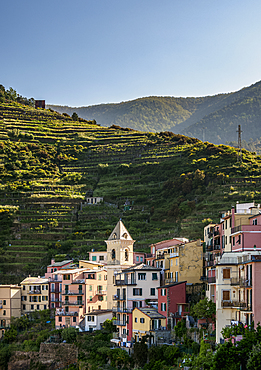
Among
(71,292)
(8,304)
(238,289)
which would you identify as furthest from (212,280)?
(8,304)

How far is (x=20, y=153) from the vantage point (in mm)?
138375

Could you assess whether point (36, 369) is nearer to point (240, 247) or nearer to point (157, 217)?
point (240, 247)

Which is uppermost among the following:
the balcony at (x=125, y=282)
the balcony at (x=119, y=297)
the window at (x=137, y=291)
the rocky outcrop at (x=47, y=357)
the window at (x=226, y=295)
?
the window at (x=226, y=295)

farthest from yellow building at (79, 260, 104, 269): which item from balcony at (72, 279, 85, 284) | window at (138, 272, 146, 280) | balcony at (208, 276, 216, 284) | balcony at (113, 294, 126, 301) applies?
balcony at (208, 276, 216, 284)

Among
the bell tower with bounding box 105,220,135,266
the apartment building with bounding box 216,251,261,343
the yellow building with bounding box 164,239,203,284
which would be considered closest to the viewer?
the apartment building with bounding box 216,251,261,343

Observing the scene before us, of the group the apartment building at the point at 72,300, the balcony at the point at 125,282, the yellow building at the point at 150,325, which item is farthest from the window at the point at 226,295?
the apartment building at the point at 72,300

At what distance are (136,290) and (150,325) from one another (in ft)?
22.0

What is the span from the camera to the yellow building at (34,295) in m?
76.3

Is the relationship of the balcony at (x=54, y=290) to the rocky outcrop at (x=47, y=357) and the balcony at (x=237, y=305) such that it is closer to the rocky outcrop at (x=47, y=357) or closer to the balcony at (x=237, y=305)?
the rocky outcrop at (x=47, y=357)

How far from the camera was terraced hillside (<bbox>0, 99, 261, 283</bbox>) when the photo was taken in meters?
93.9

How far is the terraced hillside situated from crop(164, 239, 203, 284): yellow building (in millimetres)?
24619

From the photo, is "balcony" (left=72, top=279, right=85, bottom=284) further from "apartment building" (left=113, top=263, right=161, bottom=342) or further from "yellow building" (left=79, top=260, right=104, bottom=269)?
"apartment building" (left=113, top=263, right=161, bottom=342)

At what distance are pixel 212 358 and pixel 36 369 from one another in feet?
95.3

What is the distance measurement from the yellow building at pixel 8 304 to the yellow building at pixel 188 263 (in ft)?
85.3
